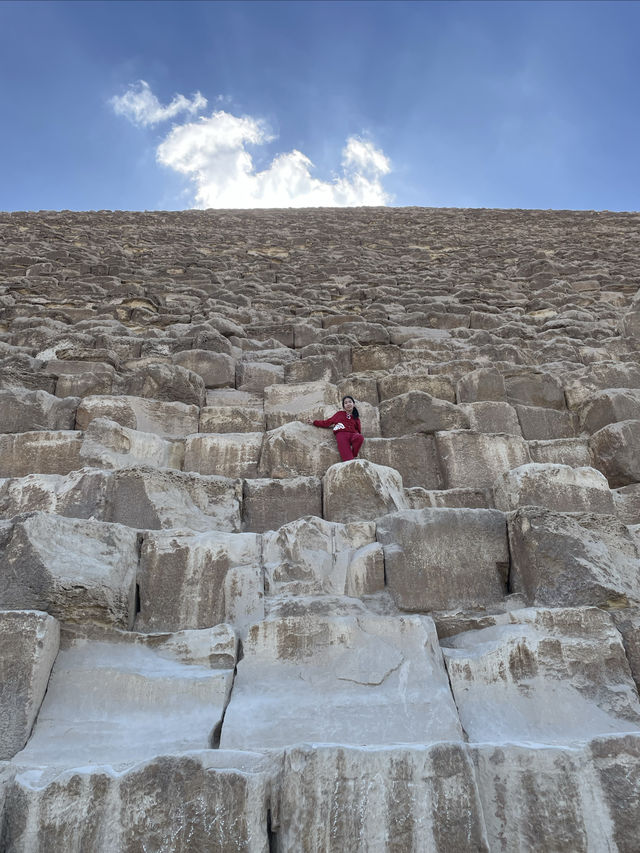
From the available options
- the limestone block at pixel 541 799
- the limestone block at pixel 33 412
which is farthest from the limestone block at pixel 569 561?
the limestone block at pixel 33 412

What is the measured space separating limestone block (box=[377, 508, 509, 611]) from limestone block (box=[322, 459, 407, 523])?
25 centimetres

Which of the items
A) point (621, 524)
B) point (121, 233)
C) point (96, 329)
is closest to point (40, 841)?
point (621, 524)

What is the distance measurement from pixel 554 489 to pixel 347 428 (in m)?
1.18

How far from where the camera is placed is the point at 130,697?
6.83 ft

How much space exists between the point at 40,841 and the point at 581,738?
1544 millimetres

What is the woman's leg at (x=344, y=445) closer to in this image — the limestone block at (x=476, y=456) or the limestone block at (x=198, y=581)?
the limestone block at (x=476, y=456)

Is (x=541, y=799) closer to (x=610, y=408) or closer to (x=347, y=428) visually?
(x=347, y=428)

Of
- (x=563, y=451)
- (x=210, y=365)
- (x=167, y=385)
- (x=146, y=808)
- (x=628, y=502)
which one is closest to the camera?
(x=146, y=808)

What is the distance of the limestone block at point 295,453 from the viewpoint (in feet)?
11.6

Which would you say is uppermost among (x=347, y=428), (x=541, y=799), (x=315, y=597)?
(x=347, y=428)

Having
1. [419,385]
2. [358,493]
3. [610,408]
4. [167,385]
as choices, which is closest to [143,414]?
[167,385]

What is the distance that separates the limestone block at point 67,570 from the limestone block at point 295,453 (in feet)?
3.71

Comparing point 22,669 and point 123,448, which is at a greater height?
point 123,448

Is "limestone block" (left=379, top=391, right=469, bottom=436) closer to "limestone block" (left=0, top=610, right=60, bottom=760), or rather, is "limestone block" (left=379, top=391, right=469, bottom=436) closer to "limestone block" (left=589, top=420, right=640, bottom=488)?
"limestone block" (left=589, top=420, right=640, bottom=488)
